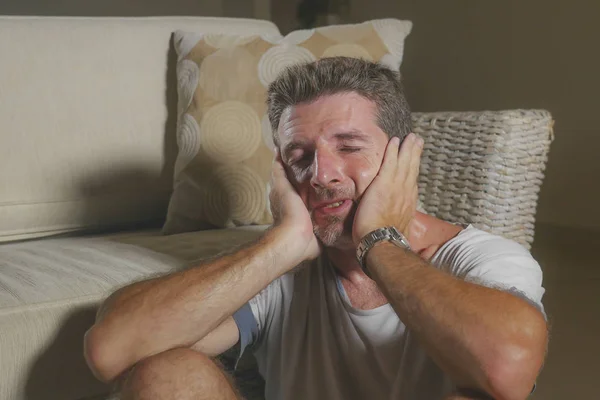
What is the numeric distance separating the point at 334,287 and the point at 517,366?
15.9 inches

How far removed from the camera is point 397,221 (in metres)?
1.17

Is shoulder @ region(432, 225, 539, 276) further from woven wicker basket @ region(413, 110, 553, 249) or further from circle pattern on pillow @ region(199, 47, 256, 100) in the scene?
circle pattern on pillow @ region(199, 47, 256, 100)

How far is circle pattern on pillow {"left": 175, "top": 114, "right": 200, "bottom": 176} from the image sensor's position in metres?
1.84

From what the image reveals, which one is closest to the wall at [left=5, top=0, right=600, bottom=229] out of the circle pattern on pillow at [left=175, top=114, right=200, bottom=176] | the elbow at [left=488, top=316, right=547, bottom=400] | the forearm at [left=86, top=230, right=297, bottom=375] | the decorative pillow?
the decorative pillow

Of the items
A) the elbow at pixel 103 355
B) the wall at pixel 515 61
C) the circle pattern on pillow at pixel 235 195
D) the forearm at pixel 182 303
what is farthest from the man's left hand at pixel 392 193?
the wall at pixel 515 61

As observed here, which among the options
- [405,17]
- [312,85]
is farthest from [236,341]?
[405,17]

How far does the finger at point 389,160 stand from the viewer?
3.89ft

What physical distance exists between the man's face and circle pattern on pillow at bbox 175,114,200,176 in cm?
67

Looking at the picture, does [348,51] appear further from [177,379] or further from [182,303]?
[177,379]

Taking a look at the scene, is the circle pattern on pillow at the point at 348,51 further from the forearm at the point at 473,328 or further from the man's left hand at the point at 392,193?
the forearm at the point at 473,328

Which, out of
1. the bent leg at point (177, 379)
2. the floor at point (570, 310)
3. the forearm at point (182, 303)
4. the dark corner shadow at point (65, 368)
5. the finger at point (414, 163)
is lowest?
the floor at point (570, 310)

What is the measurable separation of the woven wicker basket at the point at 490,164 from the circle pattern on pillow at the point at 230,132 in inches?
17.0

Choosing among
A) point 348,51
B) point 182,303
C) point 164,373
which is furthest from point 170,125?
point 164,373

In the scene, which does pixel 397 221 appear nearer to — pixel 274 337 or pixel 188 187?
pixel 274 337
